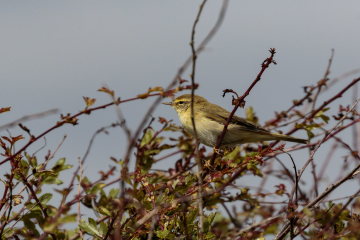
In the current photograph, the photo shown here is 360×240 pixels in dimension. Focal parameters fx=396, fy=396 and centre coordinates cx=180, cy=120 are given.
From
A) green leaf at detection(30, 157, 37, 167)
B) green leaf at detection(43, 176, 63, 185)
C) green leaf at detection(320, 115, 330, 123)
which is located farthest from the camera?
green leaf at detection(320, 115, 330, 123)

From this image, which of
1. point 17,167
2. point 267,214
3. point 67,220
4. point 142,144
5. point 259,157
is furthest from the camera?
point 142,144

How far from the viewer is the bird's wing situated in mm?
5422

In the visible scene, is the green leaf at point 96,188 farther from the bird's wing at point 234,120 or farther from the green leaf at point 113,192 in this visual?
the bird's wing at point 234,120

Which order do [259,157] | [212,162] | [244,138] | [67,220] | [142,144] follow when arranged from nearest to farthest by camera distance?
[67,220] < [259,157] < [212,162] < [142,144] < [244,138]

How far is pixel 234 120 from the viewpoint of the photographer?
222 inches

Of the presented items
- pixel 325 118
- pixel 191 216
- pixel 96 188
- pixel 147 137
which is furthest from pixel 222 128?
pixel 191 216

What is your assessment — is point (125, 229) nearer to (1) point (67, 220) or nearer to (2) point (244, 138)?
(1) point (67, 220)

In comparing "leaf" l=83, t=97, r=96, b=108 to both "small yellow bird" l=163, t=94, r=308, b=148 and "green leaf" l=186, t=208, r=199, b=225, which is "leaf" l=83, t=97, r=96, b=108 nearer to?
"green leaf" l=186, t=208, r=199, b=225

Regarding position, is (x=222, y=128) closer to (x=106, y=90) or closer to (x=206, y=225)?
(x=206, y=225)

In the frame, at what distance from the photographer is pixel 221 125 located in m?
5.70

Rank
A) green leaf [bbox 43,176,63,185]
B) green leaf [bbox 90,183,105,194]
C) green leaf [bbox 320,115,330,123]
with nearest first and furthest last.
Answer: green leaf [bbox 43,176,63,185]
green leaf [bbox 90,183,105,194]
green leaf [bbox 320,115,330,123]

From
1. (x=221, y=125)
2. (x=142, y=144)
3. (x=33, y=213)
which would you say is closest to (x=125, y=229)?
(x=33, y=213)

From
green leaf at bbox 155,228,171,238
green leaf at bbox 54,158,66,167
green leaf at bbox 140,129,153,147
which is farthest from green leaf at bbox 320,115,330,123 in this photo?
green leaf at bbox 54,158,66,167

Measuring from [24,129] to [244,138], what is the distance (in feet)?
11.0
